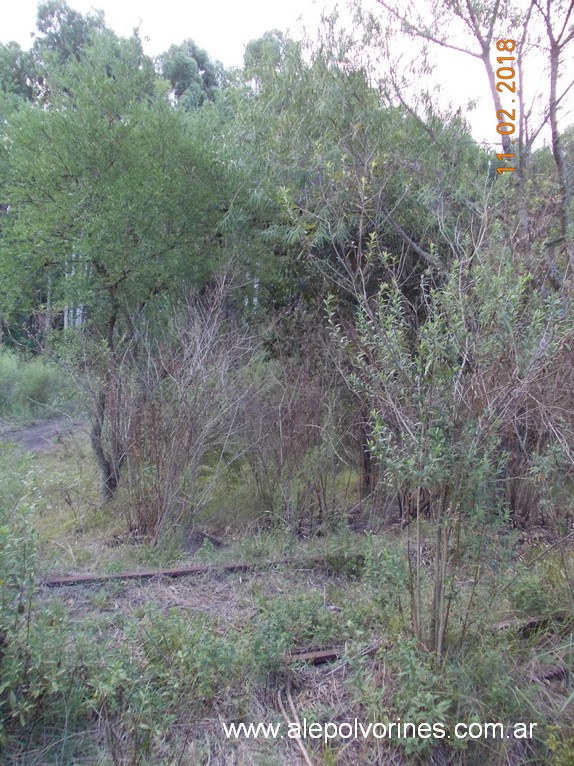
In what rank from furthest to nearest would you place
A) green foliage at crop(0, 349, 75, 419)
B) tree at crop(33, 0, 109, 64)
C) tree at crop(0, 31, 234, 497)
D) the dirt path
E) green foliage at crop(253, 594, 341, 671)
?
→ tree at crop(33, 0, 109, 64) < green foliage at crop(0, 349, 75, 419) < the dirt path < tree at crop(0, 31, 234, 497) < green foliage at crop(253, 594, 341, 671)

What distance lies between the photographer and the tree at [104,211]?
6777mm

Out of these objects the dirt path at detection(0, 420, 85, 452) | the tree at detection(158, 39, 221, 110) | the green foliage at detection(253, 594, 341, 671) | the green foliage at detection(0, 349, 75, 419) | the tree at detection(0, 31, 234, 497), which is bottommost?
the dirt path at detection(0, 420, 85, 452)

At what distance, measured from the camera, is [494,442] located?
116 inches

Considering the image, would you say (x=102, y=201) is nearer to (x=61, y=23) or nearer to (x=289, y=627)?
(x=289, y=627)

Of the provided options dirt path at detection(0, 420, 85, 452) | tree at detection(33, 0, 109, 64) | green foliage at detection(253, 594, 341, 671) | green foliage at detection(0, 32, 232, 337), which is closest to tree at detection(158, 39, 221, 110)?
tree at detection(33, 0, 109, 64)

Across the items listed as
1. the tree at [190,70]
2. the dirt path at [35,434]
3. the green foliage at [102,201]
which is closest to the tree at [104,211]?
the green foliage at [102,201]

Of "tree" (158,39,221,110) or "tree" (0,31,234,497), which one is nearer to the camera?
"tree" (0,31,234,497)

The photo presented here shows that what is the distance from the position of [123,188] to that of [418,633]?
5.74m

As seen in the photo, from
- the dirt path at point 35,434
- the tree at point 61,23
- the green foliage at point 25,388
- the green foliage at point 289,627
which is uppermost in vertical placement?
the tree at point 61,23

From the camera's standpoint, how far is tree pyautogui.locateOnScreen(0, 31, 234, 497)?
6777 millimetres

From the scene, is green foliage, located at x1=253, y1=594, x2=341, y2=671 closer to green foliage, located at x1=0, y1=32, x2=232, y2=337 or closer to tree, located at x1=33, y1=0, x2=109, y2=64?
green foliage, located at x1=0, y1=32, x2=232, y2=337

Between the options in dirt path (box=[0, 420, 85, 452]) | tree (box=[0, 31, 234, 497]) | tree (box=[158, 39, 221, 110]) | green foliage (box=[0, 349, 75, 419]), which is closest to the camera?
tree (box=[0, 31, 234, 497])

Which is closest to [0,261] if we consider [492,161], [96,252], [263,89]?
[96,252]

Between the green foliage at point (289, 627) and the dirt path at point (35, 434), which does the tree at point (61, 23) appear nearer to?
the dirt path at point (35, 434)
